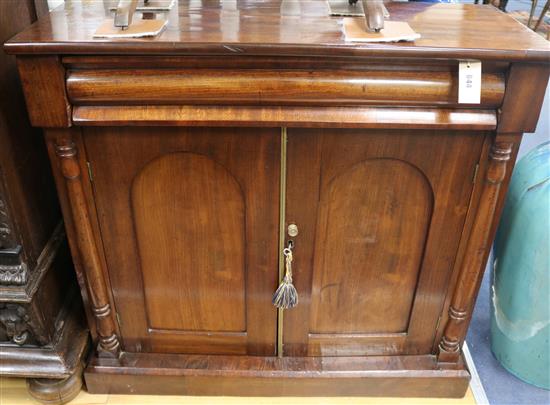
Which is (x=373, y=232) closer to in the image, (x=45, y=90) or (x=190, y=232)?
(x=190, y=232)

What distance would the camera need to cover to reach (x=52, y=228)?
1229mm

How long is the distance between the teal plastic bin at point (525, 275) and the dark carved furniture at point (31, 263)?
1005mm

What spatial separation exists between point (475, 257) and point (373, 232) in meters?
0.21

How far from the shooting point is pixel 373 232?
1.08m

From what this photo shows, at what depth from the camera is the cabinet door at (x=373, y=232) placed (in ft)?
3.20

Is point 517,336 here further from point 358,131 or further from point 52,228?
point 52,228

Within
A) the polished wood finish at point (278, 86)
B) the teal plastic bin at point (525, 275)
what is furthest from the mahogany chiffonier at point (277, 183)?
the teal plastic bin at point (525, 275)

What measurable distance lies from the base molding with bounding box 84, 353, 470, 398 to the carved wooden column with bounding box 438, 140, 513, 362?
0.23 ft

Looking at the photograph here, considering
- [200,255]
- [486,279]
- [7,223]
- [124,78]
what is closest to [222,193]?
[200,255]

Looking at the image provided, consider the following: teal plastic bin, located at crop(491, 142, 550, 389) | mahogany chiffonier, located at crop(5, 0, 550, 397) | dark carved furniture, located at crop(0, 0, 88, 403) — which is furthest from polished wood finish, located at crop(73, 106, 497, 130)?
teal plastic bin, located at crop(491, 142, 550, 389)

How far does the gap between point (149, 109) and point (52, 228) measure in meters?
0.47

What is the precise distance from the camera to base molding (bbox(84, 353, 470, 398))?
124 centimetres

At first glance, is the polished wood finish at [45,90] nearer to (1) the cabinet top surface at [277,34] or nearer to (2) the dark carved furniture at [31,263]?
(1) the cabinet top surface at [277,34]

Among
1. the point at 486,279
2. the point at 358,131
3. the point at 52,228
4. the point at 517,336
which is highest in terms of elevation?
the point at 358,131
